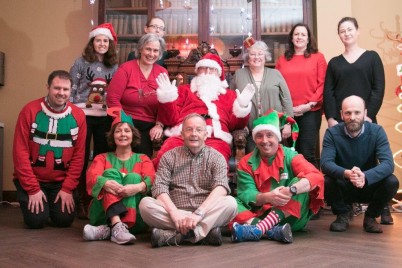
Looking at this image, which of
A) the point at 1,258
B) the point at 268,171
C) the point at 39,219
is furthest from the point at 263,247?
the point at 39,219

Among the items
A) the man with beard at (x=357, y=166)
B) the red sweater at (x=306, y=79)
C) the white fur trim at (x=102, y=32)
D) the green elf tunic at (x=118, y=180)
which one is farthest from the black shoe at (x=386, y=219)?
the white fur trim at (x=102, y=32)

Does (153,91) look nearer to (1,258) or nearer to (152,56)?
(152,56)

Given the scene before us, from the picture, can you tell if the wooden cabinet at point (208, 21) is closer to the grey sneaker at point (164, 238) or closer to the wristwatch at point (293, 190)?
the wristwatch at point (293, 190)

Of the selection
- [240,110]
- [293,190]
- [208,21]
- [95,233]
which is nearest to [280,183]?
[293,190]

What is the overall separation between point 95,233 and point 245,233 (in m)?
0.82

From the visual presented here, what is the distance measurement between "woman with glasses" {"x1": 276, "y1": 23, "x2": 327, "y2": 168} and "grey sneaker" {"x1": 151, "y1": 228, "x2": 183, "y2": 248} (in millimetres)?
1491

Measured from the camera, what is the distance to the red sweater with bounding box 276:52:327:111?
11.6 feet

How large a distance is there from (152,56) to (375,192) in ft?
5.88

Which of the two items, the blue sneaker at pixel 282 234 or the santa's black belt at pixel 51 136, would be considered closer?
the blue sneaker at pixel 282 234

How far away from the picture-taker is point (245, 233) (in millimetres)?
2447

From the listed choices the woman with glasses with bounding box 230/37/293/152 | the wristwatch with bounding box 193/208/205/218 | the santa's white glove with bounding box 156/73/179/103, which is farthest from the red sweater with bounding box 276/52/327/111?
the wristwatch with bounding box 193/208/205/218

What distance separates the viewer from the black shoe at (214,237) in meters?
2.35

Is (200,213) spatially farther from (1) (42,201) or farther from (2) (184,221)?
(1) (42,201)

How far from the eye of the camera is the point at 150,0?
15.6 ft
